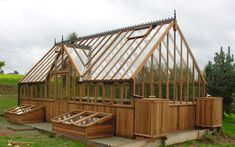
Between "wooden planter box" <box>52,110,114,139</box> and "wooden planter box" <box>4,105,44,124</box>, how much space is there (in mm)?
3451

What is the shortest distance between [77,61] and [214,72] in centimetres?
907

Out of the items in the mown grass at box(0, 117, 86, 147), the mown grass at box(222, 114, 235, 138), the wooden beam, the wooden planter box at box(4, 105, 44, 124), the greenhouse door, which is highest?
the wooden beam

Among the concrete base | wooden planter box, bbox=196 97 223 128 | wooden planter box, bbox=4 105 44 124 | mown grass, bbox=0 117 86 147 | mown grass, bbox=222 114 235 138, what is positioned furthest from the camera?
wooden planter box, bbox=4 105 44 124

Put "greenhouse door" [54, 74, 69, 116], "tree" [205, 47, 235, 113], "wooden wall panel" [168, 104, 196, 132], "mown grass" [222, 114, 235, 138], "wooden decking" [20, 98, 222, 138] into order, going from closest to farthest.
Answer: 1. "wooden decking" [20, 98, 222, 138]
2. "wooden wall panel" [168, 104, 196, 132]
3. "mown grass" [222, 114, 235, 138]
4. "greenhouse door" [54, 74, 69, 116]
5. "tree" [205, 47, 235, 113]

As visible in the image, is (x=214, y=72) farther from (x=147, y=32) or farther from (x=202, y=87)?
(x=147, y=32)

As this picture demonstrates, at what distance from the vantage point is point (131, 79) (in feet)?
38.3

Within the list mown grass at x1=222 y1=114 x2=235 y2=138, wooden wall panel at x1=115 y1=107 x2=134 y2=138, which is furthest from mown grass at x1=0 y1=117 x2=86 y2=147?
mown grass at x1=222 y1=114 x2=235 y2=138

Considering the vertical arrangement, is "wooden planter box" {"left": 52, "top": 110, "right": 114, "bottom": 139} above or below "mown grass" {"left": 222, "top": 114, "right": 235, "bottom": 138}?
above

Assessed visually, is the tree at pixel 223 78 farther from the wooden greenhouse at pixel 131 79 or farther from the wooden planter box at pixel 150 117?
the wooden planter box at pixel 150 117

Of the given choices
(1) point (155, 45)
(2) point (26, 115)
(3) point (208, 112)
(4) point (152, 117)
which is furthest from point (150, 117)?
(2) point (26, 115)

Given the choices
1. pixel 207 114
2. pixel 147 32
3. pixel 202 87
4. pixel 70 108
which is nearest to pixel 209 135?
pixel 207 114

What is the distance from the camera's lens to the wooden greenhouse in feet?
38.6

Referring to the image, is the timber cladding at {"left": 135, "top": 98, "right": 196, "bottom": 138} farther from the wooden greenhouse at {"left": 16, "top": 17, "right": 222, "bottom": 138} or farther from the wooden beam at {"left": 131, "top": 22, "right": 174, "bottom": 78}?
the wooden beam at {"left": 131, "top": 22, "right": 174, "bottom": 78}

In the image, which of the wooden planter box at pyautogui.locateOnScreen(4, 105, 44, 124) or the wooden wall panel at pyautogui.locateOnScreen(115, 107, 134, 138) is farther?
the wooden planter box at pyautogui.locateOnScreen(4, 105, 44, 124)
